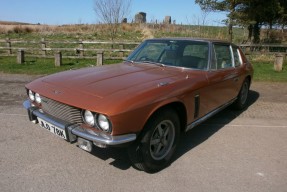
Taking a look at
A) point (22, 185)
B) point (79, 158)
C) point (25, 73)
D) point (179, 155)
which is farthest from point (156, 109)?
point (25, 73)

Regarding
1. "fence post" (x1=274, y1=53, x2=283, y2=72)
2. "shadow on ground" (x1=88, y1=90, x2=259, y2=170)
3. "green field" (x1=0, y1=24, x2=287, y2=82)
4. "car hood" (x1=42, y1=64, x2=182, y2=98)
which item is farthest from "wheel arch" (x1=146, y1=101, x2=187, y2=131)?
"fence post" (x1=274, y1=53, x2=283, y2=72)

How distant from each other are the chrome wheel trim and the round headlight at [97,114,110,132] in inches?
26.2

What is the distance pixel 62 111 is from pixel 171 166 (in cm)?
156

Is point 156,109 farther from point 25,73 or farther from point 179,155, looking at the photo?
point 25,73

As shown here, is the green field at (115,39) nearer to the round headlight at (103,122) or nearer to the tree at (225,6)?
the tree at (225,6)

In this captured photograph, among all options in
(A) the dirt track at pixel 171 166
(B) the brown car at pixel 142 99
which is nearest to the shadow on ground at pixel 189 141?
(A) the dirt track at pixel 171 166

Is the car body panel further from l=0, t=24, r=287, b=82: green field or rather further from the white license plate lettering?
l=0, t=24, r=287, b=82: green field

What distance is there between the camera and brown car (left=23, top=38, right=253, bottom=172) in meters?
3.20

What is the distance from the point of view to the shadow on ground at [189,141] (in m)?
3.99

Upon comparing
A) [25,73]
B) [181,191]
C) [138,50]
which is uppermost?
[138,50]

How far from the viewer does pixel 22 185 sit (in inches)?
131

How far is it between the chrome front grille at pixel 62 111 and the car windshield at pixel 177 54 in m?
1.85

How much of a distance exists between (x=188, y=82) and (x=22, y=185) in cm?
241

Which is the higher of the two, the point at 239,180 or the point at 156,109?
the point at 156,109
